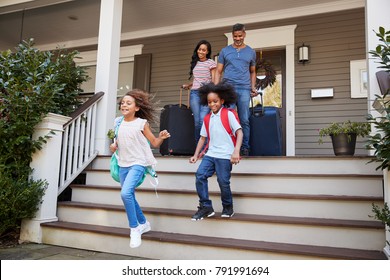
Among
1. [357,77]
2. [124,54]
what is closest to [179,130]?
[357,77]

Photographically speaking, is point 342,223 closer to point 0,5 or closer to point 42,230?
point 42,230

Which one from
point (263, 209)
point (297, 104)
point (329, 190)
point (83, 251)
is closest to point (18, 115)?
point (83, 251)

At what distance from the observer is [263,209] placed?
2.64 meters

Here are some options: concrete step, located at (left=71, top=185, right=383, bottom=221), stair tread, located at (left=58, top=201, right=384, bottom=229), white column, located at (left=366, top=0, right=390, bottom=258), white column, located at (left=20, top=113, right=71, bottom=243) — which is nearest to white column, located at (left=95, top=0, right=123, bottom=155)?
white column, located at (left=20, top=113, right=71, bottom=243)

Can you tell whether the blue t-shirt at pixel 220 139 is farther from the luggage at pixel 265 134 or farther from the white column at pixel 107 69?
the white column at pixel 107 69

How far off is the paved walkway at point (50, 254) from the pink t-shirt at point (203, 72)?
6.79ft

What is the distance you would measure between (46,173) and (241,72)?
2203 millimetres

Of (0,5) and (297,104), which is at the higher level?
(0,5)

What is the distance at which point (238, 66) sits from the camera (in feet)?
11.2

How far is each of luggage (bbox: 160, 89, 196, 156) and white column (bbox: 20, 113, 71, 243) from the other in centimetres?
144

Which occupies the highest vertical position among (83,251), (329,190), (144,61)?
(144,61)

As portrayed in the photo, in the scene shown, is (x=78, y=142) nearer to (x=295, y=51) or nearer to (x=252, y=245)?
(x=252, y=245)

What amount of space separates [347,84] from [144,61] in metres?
3.62

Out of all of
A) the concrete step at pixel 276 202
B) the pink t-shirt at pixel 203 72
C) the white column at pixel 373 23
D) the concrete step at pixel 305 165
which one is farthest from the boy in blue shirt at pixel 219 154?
the white column at pixel 373 23
